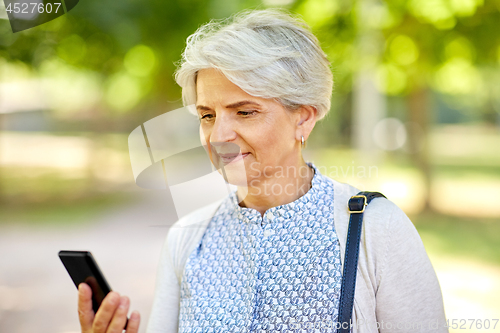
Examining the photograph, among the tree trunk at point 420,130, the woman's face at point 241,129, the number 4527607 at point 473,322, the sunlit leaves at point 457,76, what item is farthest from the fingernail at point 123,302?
the tree trunk at point 420,130

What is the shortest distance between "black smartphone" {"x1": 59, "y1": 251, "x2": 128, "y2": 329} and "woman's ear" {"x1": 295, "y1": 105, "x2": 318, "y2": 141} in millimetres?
867

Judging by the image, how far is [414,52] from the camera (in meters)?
5.55

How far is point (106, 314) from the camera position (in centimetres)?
122

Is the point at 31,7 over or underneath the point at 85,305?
over

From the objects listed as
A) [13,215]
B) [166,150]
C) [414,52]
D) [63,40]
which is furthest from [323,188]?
[13,215]

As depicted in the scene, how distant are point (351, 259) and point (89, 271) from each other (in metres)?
0.84

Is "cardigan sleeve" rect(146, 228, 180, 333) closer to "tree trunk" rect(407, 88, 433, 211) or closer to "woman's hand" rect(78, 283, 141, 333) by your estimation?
"woman's hand" rect(78, 283, 141, 333)

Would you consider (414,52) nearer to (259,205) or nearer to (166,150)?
(166,150)

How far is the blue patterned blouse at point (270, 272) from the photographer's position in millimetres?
1447

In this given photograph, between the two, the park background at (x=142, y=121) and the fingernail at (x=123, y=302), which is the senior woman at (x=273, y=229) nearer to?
the fingernail at (x=123, y=302)

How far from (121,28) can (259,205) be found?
3.62m

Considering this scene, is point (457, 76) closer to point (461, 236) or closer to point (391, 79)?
point (391, 79)

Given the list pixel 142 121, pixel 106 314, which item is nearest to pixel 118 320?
pixel 106 314

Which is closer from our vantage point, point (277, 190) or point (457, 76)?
point (277, 190)
